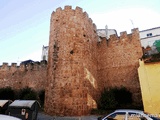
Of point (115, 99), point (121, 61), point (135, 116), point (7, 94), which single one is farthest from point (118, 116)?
point (7, 94)

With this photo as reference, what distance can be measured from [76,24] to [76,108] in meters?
6.71

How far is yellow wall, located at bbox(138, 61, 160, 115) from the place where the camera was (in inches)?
412

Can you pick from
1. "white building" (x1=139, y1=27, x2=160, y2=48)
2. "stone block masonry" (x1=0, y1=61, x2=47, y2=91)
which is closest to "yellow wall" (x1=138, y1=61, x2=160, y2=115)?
"stone block masonry" (x1=0, y1=61, x2=47, y2=91)

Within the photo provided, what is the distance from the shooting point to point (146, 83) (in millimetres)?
10930

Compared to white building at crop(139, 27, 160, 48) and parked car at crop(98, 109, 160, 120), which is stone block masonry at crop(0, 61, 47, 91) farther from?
white building at crop(139, 27, 160, 48)

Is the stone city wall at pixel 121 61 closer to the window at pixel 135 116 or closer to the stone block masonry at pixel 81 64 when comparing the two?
the stone block masonry at pixel 81 64

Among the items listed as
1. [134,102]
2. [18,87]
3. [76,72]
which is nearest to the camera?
[76,72]

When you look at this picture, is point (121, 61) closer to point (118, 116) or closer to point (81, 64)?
point (81, 64)

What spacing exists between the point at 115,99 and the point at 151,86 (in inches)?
127

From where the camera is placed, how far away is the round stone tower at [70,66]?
38.2 feet

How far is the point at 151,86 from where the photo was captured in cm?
1073

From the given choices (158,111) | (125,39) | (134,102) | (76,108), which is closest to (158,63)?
(158,111)

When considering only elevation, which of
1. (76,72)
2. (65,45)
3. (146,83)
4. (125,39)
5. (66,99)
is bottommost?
(66,99)

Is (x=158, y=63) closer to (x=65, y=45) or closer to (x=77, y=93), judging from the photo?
(x=77, y=93)
